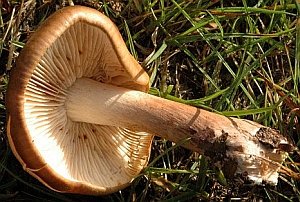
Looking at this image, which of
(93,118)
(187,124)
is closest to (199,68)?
(187,124)

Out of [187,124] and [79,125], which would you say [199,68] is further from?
[79,125]

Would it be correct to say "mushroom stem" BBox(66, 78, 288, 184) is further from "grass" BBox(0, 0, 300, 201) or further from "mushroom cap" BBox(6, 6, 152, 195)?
"grass" BBox(0, 0, 300, 201)

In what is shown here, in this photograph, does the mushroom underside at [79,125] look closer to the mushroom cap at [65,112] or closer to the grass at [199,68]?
the mushroom cap at [65,112]

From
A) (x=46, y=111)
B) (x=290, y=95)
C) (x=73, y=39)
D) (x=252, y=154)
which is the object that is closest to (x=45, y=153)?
(x=46, y=111)

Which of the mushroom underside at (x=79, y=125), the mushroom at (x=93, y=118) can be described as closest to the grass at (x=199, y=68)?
the mushroom underside at (x=79, y=125)

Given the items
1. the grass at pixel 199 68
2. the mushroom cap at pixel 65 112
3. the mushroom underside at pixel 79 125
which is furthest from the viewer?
the grass at pixel 199 68

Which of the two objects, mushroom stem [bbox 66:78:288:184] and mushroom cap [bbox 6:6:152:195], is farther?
mushroom stem [bbox 66:78:288:184]

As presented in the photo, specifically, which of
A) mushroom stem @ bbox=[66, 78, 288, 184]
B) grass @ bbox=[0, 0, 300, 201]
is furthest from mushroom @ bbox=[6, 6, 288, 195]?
grass @ bbox=[0, 0, 300, 201]

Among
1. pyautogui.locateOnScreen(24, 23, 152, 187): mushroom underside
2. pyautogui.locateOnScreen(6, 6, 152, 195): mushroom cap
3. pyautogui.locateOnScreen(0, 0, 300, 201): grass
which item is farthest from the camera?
pyautogui.locateOnScreen(0, 0, 300, 201): grass
